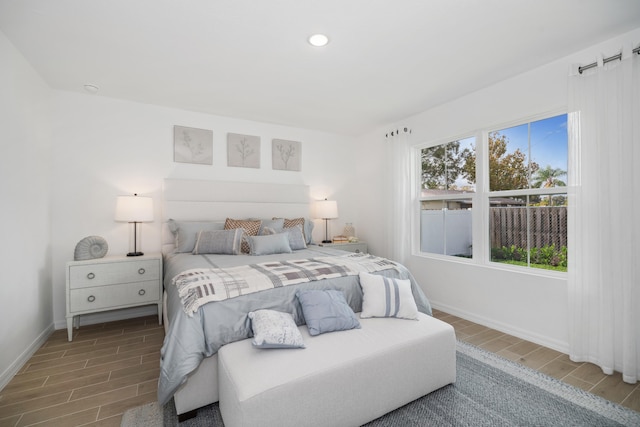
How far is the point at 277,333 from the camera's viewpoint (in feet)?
5.39

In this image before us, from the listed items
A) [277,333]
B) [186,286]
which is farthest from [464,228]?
[186,286]

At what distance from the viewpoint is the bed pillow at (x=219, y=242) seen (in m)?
3.13

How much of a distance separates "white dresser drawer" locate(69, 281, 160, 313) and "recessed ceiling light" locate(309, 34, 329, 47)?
2773 millimetres

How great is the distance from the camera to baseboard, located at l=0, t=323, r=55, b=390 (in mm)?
2107

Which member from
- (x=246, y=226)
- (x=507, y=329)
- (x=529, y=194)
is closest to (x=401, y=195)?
(x=529, y=194)

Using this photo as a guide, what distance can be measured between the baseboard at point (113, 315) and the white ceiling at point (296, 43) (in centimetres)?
240

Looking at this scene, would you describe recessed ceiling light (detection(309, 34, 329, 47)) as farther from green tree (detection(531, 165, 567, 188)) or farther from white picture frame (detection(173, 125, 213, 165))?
green tree (detection(531, 165, 567, 188))

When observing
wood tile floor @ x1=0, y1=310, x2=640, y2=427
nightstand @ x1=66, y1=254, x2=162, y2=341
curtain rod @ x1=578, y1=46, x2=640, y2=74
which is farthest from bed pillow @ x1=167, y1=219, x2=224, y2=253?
curtain rod @ x1=578, y1=46, x2=640, y2=74

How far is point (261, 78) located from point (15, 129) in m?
2.00

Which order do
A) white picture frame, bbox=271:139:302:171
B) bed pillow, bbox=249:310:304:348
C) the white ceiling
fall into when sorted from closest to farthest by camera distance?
bed pillow, bbox=249:310:304:348, the white ceiling, white picture frame, bbox=271:139:302:171

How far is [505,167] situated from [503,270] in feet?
3.44

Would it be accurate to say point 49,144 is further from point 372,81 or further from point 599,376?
point 599,376

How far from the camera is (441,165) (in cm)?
377

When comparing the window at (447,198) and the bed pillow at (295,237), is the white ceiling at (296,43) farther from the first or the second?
the bed pillow at (295,237)
